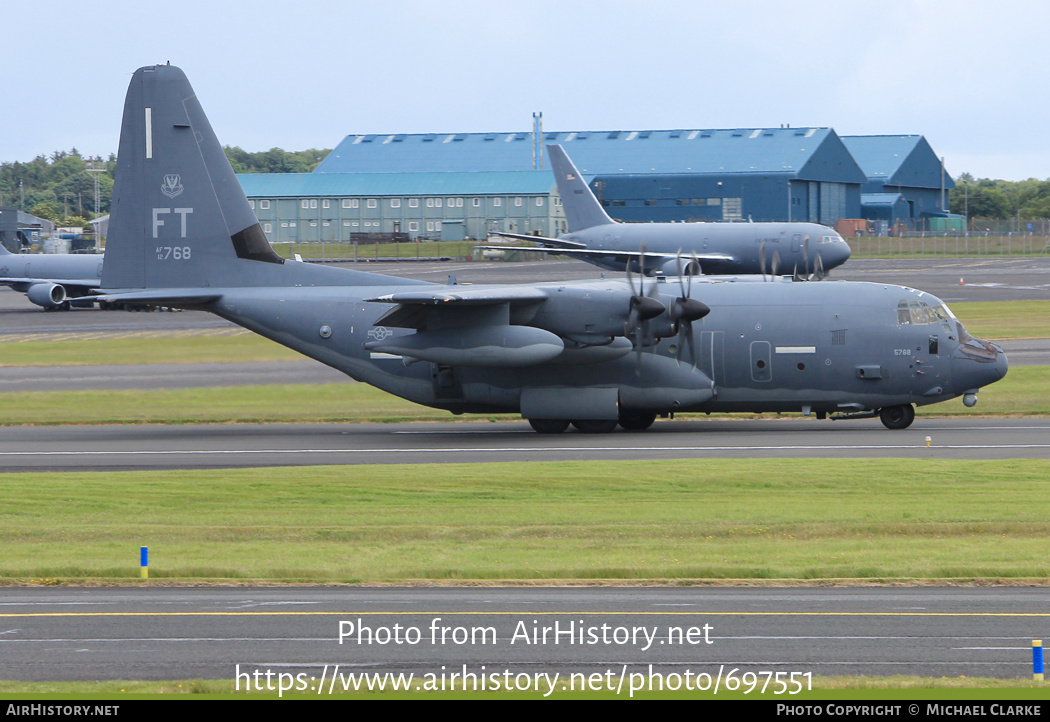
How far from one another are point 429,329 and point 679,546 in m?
13.4

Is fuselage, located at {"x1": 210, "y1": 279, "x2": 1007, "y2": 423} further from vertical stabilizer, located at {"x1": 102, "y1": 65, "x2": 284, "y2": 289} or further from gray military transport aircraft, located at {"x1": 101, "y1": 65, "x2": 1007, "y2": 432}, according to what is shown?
vertical stabilizer, located at {"x1": 102, "y1": 65, "x2": 284, "y2": 289}

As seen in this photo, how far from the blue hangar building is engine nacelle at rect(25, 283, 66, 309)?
143ft

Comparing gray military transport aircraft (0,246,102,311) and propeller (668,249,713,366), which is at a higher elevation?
gray military transport aircraft (0,246,102,311)

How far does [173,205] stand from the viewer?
1320 inches

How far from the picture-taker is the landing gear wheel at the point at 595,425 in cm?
3125

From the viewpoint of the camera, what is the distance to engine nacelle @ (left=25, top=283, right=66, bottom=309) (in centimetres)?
7262

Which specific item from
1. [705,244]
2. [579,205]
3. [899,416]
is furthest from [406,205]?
[899,416]

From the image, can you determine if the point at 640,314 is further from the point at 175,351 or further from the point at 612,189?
the point at 612,189

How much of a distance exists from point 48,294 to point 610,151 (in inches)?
2732

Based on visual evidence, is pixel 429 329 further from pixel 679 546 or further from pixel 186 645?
pixel 186 645

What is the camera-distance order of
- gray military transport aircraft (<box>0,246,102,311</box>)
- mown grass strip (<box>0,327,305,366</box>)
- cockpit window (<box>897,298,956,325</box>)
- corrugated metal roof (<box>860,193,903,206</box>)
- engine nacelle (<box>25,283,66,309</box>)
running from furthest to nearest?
corrugated metal roof (<box>860,193,903,206</box>), gray military transport aircraft (<box>0,246,102,311</box>), engine nacelle (<box>25,283,66,309</box>), mown grass strip (<box>0,327,305,366</box>), cockpit window (<box>897,298,956,325</box>)

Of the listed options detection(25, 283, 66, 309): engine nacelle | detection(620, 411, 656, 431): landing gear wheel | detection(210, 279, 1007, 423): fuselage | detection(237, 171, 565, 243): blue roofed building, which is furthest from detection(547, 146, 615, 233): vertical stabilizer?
detection(237, 171, 565, 243): blue roofed building

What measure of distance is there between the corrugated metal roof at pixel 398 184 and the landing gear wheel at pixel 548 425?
8903 centimetres
